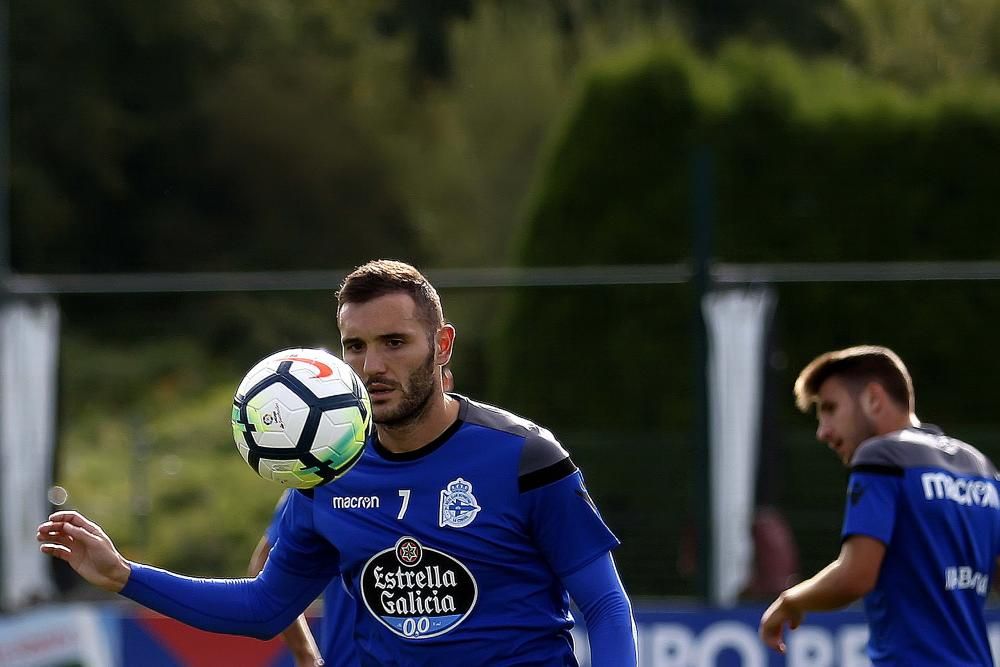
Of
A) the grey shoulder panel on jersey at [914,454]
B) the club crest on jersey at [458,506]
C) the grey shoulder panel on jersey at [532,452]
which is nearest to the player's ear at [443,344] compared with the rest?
the grey shoulder panel on jersey at [532,452]

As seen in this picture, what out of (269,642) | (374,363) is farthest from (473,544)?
(269,642)

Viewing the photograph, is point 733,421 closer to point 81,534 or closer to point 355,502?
point 355,502

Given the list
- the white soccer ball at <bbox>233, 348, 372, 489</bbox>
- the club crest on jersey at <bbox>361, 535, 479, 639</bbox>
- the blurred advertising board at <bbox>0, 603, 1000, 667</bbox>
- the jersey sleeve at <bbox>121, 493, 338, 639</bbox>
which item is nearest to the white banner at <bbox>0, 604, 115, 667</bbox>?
the blurred advertising board at <bbox>0, 603, 1000, 667</bbox>

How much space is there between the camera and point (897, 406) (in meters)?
5.39

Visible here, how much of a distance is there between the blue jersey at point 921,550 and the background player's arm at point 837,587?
2.0 inches

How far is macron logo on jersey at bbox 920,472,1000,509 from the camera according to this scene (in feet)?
17.0

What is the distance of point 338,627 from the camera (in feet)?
14.6

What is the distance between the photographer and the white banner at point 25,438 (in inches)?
371

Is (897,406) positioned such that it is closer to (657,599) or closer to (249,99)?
(657,599)

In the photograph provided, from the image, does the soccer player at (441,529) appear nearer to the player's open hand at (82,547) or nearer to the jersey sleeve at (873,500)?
the player's open hand at (82,547)

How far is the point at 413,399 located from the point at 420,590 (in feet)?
1.48

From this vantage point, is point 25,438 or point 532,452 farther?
point 25,438

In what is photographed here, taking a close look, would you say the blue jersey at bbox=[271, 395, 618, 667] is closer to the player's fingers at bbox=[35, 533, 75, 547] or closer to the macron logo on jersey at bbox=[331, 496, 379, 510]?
the macron logo on jersey at bbox=[331, 496, 379, 510]

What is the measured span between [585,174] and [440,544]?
34.6 feet
